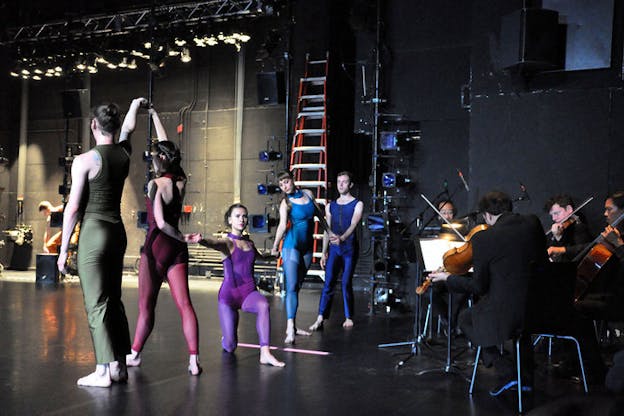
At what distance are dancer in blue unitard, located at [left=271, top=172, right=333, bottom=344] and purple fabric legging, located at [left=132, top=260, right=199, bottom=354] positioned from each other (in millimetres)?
1539

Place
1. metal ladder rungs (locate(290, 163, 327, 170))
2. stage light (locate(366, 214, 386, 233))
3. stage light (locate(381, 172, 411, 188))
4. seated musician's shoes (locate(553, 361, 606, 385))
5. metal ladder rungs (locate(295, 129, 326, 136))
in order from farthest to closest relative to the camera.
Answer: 1. metal ladder rungs (locate(295, 129, 326, 136))
2. metal ladder rungs (locate(290, 163, 327, 170))
3. stage light (locate(381, 172, 411, 188))
4. stage light (locate(366, 214, 386, 233))
5. seated musician's shoes (locate(553, 361, 606, 385))

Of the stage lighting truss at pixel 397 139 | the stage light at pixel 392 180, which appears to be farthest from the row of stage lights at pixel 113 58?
the stage light at pixel 392 180

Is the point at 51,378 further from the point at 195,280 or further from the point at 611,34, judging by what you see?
the point at 195,280

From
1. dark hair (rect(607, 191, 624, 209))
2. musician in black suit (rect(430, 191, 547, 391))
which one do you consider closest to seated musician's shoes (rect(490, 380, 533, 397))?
musician in black suit (rect(430, 191, 547, 391))

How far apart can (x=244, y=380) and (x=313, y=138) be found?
7.60 metres

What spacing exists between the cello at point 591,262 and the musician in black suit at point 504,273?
1.24m

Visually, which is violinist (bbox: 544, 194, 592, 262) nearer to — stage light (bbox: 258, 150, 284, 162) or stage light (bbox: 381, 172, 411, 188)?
stage light (bbox: 381, 172, 411, 188)

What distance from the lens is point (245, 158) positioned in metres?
13.0

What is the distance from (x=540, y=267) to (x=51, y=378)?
3172 millimetres

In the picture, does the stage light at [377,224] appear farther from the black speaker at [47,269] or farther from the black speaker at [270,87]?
the black speaker at [47,269]

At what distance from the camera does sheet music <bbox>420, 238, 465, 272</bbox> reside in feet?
16.3

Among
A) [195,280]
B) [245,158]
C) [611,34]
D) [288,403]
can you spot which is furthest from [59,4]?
[288,403]

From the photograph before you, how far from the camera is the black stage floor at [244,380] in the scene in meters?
3.92

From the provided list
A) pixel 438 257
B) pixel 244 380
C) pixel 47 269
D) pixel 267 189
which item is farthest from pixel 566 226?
pixel 47 269
